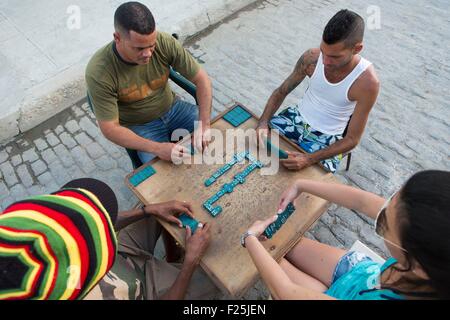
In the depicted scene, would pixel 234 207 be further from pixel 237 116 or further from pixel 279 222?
pixel 237 116

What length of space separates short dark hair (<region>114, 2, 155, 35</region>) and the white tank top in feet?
4.40

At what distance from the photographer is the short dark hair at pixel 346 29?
2.12 meters

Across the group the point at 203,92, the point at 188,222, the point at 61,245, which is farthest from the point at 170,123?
the point at 61,245

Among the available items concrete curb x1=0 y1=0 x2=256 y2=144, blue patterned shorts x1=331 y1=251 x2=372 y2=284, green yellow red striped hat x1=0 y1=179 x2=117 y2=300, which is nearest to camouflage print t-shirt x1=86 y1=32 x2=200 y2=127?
green yellow red striped hat x1=0 y1=179 x2=117 y2=300

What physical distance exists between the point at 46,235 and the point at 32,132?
3.35 metres

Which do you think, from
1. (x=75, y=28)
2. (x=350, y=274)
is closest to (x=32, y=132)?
(x=75, y=28)

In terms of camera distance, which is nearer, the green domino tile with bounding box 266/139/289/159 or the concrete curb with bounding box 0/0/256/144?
the green domino tile with bounding box 266/139/289/159

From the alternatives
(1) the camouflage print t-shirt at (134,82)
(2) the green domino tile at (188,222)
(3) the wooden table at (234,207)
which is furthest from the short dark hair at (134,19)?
(2) the green domino tile at (188,222)

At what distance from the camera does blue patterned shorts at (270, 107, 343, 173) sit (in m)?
2.67

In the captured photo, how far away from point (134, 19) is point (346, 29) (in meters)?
1.45

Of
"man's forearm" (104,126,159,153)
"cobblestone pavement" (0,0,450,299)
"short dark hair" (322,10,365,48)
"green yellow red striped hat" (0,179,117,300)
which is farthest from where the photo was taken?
"cobblestone pavement" (0,0,450,299)

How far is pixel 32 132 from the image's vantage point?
3.96 meters

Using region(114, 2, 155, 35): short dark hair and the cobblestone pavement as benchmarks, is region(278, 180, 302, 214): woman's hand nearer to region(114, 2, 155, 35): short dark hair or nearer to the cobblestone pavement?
the cobblestone pavement
